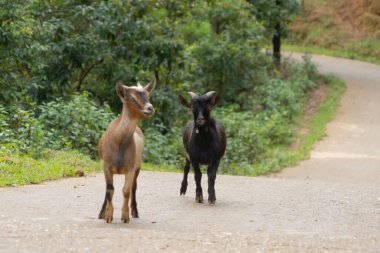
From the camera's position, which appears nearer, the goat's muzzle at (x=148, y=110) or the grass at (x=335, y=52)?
the goat's muzzle at (x=148, y=110)

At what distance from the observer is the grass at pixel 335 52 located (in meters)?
39.2

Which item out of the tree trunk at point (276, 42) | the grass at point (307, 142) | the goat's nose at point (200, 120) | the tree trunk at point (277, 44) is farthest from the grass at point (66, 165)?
the tree trunk at point (277, 44)

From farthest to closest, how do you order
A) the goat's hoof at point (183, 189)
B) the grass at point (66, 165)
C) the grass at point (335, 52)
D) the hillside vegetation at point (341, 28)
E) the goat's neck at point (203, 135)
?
the hillside vegetation at point (341, 28)
the grass at point (335, 52)
the grass at point (66, 165)
the goat's hoof at point (183, 189)
the goat's neck at point (203, 135)

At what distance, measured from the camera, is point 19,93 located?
654 inches

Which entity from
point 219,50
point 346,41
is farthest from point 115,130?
point 346,41

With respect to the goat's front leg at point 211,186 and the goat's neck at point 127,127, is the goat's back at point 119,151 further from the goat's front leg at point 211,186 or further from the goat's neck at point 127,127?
the goat's front leg at point 211,186

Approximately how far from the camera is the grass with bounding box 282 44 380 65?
3925cm

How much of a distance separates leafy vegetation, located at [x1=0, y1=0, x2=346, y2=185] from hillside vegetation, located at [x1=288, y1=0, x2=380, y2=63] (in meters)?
12.4

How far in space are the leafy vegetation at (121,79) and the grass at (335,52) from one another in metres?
11.3

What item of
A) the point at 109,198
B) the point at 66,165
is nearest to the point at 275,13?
the point at 66,165

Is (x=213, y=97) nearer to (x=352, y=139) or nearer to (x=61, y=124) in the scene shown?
(x=61, y=124)

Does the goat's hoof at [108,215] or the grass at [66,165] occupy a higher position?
the goat's hoof at [108,215]

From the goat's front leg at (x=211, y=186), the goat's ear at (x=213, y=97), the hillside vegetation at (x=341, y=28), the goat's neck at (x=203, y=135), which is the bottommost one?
the goat's front leg at (x=211, y=186)

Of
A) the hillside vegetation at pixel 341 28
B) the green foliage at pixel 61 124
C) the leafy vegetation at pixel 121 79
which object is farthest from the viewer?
the hillside vegetation at pixel 341 28
